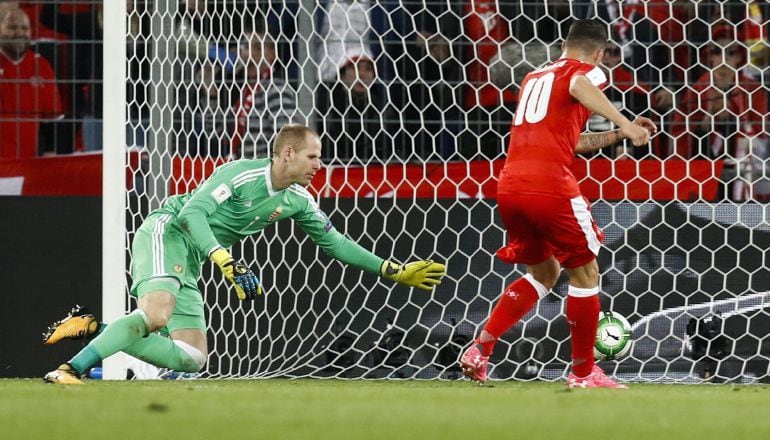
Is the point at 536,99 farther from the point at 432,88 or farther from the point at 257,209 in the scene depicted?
the point at 432,88

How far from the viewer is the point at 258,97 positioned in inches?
268

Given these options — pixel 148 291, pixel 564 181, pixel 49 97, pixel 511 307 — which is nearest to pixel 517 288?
pixel 511 307

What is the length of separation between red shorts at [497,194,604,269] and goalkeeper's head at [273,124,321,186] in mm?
876

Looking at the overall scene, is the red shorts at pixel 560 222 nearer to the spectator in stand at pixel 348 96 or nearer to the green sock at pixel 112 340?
the green sock at pixel 112 340

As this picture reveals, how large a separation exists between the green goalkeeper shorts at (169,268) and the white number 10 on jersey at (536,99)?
1631mm

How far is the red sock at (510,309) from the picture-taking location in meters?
5.43

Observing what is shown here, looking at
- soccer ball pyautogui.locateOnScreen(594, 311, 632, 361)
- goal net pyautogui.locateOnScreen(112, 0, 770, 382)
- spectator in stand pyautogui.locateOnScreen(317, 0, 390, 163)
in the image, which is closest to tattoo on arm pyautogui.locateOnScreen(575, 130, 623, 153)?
soccer ball pyautogui.locateOnScreen(594, 311, 632, 361)

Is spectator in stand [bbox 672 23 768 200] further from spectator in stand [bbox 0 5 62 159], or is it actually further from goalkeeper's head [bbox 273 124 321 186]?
spectator in stand [bbox 0 5 62 159]

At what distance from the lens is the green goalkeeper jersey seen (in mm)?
5586

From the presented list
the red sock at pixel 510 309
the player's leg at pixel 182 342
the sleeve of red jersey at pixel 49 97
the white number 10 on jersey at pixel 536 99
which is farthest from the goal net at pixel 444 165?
the white number 10 on jersey at pixel 536 99

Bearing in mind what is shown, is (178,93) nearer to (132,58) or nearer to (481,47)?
(132,58)

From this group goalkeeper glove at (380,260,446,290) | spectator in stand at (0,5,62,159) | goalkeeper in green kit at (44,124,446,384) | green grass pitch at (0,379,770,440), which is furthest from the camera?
spectator in stand at (0,5,62,159)

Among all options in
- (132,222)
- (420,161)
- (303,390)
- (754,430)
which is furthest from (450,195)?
(754,430)

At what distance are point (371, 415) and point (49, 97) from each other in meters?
4.39
